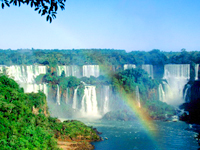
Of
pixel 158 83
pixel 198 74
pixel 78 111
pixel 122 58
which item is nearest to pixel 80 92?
pixel 78 111

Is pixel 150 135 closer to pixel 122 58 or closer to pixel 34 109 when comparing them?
pixel 34 109

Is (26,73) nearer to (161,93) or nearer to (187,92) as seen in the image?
(161,93)

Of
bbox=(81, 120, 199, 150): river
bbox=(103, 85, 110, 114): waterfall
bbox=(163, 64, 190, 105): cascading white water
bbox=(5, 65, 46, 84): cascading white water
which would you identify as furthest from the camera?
bbox=(5, 65, 46, 84): cascading white water

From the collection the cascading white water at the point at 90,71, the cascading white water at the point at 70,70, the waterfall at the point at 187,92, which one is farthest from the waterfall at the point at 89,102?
the waterfall at the point at 187,92

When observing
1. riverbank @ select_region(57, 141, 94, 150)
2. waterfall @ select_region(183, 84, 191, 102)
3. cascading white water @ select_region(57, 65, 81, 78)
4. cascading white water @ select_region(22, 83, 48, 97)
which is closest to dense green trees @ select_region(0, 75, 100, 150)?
riverbank @ select_region(57, 141, 94, 150)

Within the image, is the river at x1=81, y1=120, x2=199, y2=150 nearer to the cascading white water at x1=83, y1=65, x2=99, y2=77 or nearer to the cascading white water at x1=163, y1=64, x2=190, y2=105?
the cascading white water at x1=163, y1=64, x2=190, y2=105

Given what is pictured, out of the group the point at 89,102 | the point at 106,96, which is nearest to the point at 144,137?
the point at 89,102
